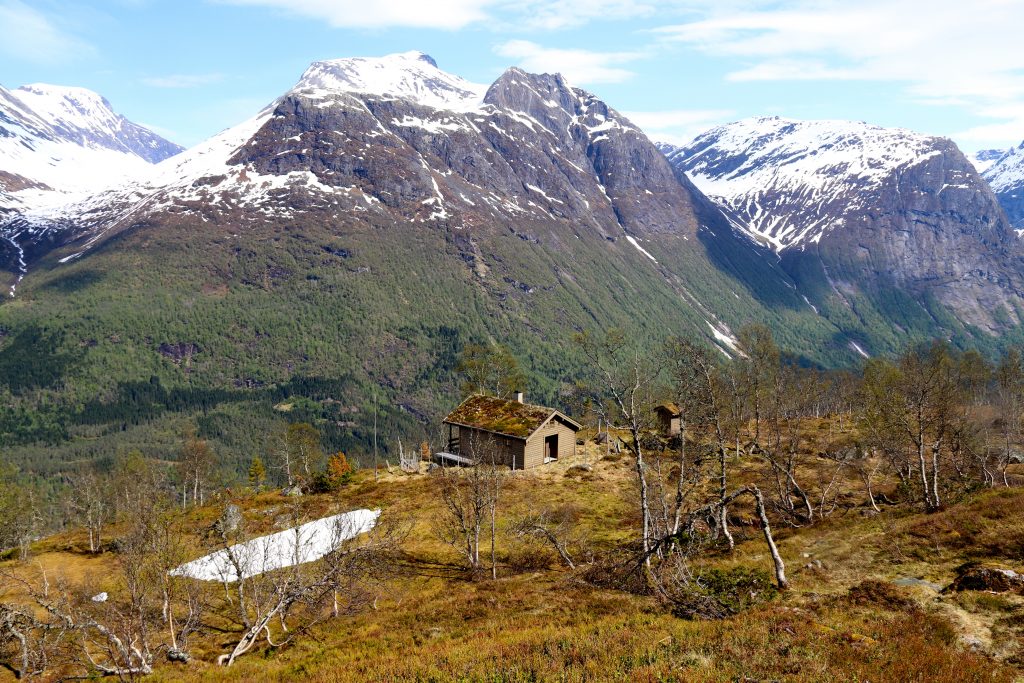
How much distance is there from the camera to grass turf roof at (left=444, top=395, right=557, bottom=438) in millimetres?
63031

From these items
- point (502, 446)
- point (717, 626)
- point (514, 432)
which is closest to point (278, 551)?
point (514, 432)

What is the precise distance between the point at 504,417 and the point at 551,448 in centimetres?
751

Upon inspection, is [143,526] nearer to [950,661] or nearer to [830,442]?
[950,661]

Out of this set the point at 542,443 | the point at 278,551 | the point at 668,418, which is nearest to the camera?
the point at 278,551

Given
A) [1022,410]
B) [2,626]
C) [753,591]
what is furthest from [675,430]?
[2,626]

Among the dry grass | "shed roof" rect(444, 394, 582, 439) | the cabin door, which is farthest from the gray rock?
the cabin door

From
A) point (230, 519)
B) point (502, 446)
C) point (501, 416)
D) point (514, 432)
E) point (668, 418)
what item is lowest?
point (230, 519)

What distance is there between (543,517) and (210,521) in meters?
35.9

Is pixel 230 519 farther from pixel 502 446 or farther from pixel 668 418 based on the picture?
pixel 668 418

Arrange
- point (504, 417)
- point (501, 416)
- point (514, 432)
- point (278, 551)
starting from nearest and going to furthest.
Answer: point (278, 551), point (514, 432), point (504, 417), point (501, 416)

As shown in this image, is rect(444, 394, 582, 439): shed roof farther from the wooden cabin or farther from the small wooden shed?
the wooden cabin

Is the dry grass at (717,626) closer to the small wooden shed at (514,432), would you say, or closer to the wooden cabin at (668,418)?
the small wooden shed at (514,432)

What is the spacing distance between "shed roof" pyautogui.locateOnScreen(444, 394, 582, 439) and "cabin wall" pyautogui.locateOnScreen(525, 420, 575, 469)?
946mm

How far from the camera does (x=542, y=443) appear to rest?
64.4 m
